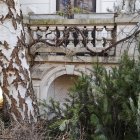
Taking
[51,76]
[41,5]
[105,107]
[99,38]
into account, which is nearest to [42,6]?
[41,5]

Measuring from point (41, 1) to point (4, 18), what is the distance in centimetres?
480

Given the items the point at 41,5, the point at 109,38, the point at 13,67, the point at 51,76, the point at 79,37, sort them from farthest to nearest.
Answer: the point at 41,5 → the point at 51,76 → the point at 79,37 → the point at 109,38 → the point at 13,67

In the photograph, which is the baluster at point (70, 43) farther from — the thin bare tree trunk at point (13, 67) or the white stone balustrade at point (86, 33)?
the thin bare tree trunk at point (13, 67)

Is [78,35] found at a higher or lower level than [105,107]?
higher

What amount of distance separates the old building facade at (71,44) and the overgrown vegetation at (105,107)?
2.61 meters

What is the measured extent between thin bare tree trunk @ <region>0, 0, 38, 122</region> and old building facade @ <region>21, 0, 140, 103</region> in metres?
1.88

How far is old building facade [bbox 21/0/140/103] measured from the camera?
7.63 meters

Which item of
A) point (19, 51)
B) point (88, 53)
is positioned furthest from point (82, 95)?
point (88, 53)

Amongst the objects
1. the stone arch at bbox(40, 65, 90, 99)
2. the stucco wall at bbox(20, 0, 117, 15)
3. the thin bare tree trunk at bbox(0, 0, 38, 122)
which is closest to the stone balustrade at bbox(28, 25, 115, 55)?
the stone arch at bbox(40, 65, 90, 99)

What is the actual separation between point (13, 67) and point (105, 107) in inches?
65.5

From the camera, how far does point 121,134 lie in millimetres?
4699

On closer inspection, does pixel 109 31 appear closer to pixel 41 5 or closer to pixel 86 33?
pixel 86 33

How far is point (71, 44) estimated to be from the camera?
789cm

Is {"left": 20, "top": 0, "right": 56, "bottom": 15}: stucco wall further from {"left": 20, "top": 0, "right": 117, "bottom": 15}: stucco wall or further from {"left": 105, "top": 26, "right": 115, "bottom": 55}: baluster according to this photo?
{"left": 105, "top": 26, "right": 115, "bottom": 55}: baluster
